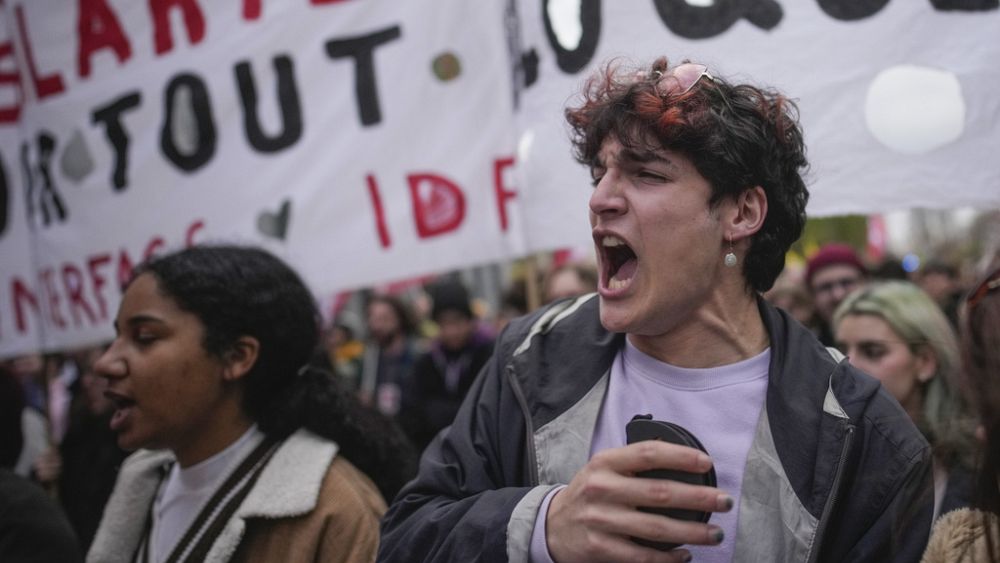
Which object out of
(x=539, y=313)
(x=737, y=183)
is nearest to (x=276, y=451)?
(x=539, y=313)

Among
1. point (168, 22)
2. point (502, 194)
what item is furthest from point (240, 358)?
point (168, 22)

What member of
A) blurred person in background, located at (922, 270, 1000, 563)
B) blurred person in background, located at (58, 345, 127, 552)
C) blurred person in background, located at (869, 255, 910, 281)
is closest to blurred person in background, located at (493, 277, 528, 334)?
blurred person in background, located at (869, 255, 910, 281)

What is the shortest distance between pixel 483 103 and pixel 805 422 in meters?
2.15

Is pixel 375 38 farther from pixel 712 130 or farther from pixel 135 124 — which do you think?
pixel 712 130

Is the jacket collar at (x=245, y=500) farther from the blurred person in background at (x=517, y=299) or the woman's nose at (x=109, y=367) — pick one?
the blurred person in background at (x=517, y=299)

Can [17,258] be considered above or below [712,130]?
below

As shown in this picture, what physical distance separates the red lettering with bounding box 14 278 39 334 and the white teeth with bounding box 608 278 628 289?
10.9 ft

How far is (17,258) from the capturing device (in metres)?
4.49

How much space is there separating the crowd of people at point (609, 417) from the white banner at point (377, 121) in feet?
2.58

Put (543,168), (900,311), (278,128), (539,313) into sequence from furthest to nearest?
(278,128), (900,311), (543,168), (539,313)

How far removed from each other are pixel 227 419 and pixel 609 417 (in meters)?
1.18

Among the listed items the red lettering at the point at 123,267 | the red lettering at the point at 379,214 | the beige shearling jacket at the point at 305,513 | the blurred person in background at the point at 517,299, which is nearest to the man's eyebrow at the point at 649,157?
the beige shearling jacket at the point at 305,513

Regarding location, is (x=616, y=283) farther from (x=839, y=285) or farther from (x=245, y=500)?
(x=839, y=285)

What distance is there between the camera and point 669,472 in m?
1.51
